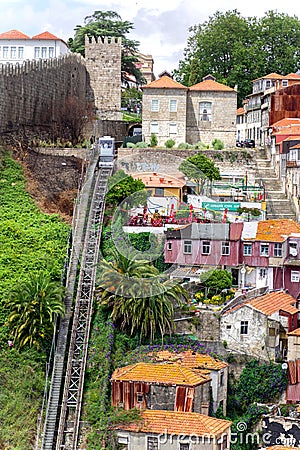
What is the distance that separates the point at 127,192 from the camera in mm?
36594

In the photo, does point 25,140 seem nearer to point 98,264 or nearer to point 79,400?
point 98,264

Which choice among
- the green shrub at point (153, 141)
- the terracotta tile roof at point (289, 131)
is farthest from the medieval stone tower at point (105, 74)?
the terracotta tile roof at point (289, 131)

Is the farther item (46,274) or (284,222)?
(284,222)

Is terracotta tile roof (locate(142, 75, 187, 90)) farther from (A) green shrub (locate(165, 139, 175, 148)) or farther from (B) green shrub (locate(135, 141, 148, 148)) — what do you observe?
(B) green shrub (locate(135, 141, 148, 148))

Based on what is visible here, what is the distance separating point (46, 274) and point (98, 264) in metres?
1.78

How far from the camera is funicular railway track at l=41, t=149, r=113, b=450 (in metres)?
26.4

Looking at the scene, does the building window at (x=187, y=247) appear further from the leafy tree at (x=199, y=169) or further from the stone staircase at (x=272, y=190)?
the leafy tree at (x=199, y=169)

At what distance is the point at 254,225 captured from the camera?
34094mm

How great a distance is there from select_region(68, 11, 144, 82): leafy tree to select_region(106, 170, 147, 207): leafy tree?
629 inches

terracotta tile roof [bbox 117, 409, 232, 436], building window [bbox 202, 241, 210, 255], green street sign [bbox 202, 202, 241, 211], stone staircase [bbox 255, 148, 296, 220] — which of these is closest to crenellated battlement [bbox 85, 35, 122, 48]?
stone staircase [bbox 255, 148, 296, 220]

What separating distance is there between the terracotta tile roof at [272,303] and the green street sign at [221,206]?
214 inches

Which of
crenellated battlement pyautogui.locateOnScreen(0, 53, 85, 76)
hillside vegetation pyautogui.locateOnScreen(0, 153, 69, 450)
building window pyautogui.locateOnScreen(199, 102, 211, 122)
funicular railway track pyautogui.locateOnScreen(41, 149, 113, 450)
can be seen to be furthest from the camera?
building window pyautogui.locateOnScreen(199, 102, 211, 122)

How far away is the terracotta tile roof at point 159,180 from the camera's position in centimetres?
3790

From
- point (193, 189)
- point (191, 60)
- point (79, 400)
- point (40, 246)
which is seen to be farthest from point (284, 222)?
point (191, 60)
